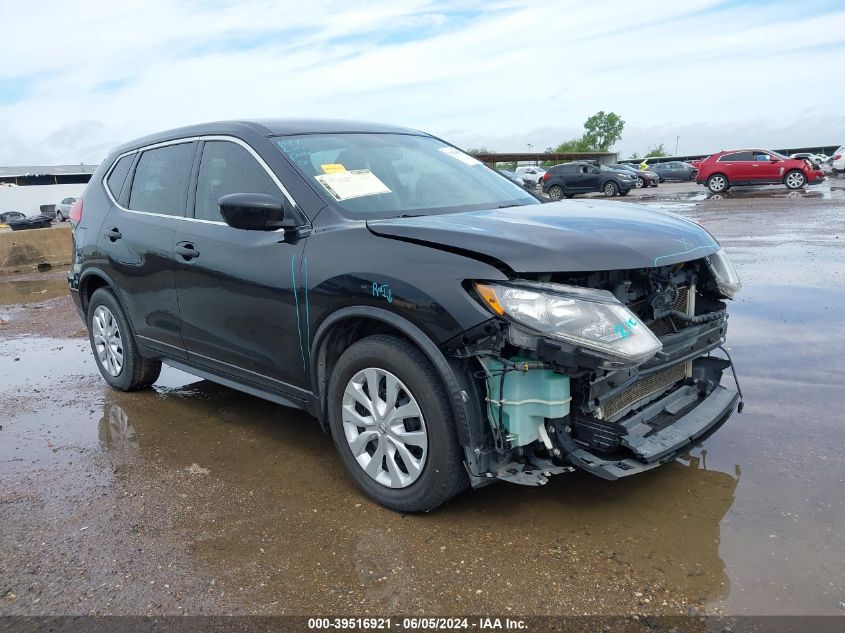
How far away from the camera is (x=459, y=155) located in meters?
4.65

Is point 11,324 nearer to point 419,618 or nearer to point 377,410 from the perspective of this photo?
point 377,410

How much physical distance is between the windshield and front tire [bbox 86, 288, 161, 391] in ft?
7.02

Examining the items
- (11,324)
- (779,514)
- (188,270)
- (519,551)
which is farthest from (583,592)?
(11,324)

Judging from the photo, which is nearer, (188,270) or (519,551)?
(519,551)

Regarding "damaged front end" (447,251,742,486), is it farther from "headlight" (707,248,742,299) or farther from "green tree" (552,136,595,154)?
"green tree" (552,136,595,154)

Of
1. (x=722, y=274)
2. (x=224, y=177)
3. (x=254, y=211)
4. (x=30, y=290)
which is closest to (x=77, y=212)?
(x=224, y=177)

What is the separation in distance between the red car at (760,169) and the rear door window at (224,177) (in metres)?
25.6

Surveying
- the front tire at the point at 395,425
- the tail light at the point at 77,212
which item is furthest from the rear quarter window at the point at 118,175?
the front tire at the point at 395,425

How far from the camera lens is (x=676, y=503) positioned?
3.26m

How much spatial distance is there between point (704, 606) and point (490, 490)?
1184mm

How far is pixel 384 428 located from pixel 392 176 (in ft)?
4.88

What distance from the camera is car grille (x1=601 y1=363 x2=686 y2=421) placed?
3.06 meters

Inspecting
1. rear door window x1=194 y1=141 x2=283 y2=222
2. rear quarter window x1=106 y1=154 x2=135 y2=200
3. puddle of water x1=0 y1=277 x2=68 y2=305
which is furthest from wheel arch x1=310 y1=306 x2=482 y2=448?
puddle of water x1=0 y1=277 x2=68 y2=305

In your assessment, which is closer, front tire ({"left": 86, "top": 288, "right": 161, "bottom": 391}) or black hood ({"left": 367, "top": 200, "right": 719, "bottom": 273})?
black hood ({"left": 367, "top": 200, "right": 719, "bottom": 273})
